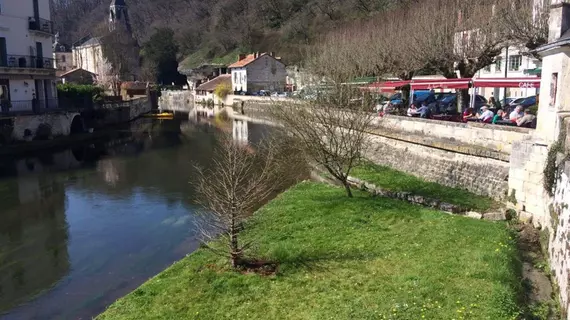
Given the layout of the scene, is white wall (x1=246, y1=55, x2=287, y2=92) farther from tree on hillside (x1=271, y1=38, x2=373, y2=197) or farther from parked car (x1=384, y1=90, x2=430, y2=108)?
tree on hillside (x1=271, y1=38, x2=373, y2=197)

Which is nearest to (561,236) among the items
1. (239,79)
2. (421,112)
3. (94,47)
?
(421,112)

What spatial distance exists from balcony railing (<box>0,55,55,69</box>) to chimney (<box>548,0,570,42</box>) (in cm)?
3344

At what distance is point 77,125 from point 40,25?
27.2ft

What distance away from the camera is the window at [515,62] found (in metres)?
34.3

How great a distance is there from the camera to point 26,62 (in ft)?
116

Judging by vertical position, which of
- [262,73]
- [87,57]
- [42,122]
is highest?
[87,57]

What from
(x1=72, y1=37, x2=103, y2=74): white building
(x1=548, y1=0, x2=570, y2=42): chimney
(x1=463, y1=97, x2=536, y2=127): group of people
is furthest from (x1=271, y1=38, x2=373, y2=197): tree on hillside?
(x1=72, y1=37, x2=103, y2=74): white building

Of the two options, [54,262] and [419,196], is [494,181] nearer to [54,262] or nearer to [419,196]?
[419,196]

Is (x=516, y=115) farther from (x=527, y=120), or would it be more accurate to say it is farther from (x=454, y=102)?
(x=454, y=102)

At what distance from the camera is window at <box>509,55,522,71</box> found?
3428cm

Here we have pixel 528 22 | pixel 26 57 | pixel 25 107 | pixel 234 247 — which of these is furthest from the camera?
pixel 26 57

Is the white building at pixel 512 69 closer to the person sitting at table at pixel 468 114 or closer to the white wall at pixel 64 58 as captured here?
the person sitting at table at pixel 468 114

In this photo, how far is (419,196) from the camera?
53.2ft

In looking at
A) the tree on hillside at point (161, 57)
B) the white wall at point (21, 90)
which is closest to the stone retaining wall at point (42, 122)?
the white wall at point (21, 90)
